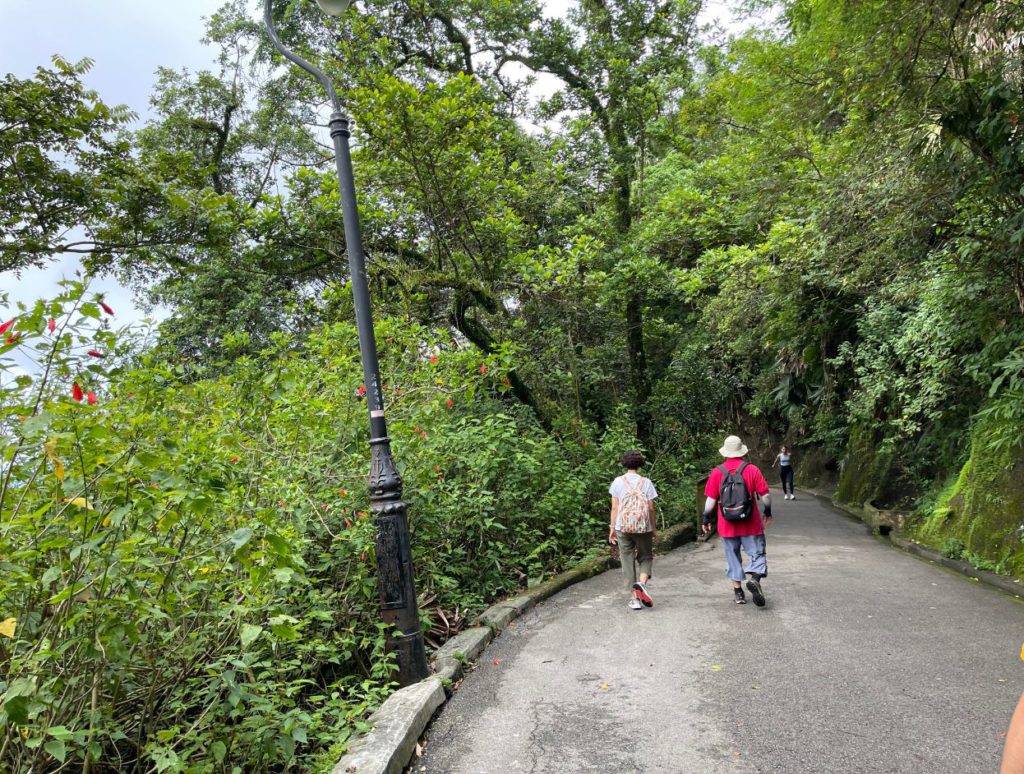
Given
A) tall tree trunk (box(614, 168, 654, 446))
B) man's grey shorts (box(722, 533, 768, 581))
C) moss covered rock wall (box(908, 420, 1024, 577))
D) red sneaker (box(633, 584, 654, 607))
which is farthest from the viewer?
tall tree trunk (box(614, 168, 654, 446))

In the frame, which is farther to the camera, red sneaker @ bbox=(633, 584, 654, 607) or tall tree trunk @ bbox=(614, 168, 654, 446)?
tall tree trunk @ bbox=(614, 168, 654, 446)

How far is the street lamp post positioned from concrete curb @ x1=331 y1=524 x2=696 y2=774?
0.93ft

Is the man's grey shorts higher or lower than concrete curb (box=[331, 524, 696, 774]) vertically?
higher

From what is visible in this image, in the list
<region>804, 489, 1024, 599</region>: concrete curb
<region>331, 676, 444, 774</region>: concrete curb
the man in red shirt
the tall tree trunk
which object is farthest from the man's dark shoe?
the tall tree trunk

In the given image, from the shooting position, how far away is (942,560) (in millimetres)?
9969

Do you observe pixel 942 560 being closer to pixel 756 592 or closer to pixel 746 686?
pixel 756 592

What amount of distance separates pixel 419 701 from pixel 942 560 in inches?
353

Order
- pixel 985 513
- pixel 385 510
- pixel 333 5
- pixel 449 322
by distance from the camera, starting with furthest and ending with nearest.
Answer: pixel 449 322, pixel 985 513, pixel 333 5, pixel 385 510

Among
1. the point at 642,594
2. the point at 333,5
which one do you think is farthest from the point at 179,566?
the point at 642,594

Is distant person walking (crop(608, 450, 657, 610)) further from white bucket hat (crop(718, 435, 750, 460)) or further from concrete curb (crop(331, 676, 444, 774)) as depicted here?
concrete curb (crop(331, 676, 444, 774))

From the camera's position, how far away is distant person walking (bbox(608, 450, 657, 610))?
7.23 meters

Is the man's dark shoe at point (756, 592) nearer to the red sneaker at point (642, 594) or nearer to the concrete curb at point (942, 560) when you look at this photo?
the red sneaker at point (642, 594)

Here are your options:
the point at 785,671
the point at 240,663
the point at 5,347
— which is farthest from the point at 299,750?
the point at 785,671

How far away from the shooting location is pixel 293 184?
10.8 meters
